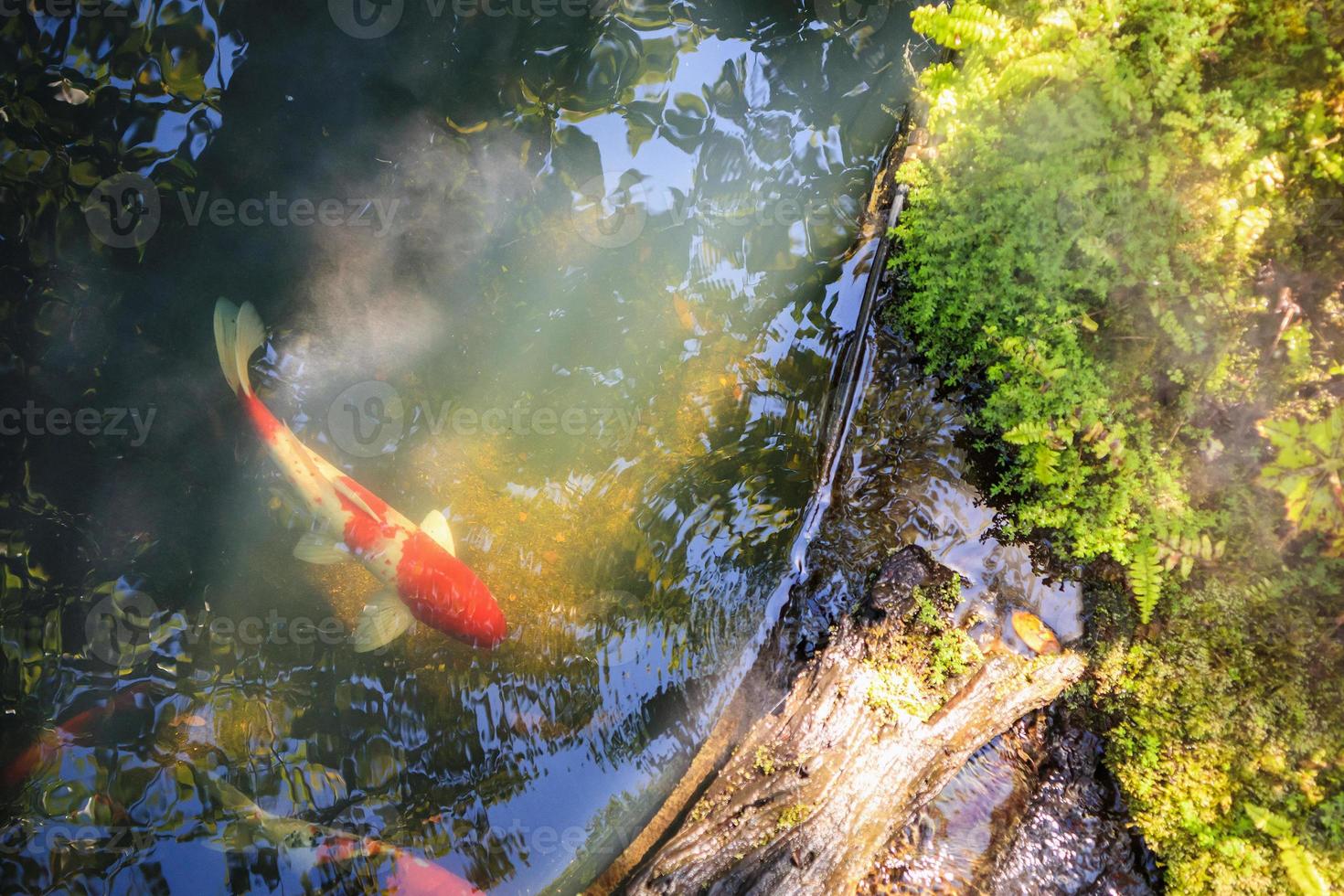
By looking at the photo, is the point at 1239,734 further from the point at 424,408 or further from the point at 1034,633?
the point at 424,408

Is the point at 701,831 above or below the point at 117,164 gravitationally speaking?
below

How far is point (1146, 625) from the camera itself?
161 inches

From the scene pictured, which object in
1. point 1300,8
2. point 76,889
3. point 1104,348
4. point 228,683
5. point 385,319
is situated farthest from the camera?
point 385,319

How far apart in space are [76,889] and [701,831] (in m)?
4.46

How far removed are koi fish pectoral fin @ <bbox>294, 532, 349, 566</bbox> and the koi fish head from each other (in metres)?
0.54

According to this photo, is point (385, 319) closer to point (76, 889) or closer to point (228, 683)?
point (228, 683)

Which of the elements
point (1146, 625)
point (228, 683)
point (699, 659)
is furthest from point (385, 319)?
point (1146, 625)

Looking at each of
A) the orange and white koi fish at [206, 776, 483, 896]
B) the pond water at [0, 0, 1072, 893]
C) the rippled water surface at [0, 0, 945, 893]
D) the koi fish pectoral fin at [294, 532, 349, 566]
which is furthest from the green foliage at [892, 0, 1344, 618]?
the orange and white koi fish at [206, 776, 483, 896]

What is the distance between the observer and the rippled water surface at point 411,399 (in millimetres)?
4664

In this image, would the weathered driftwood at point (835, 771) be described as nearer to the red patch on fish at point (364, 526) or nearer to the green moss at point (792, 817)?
the green moss at point (792, 817)

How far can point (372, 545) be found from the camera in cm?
473

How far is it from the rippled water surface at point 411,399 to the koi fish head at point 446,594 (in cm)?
29

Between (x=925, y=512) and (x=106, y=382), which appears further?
(x=106, y=382)

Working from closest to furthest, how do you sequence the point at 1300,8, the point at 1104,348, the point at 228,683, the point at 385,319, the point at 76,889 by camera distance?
the point at 1300,8 < the point at 1104,348 < the point at 76,889 < the point at 228,683 < the point at 385,319
